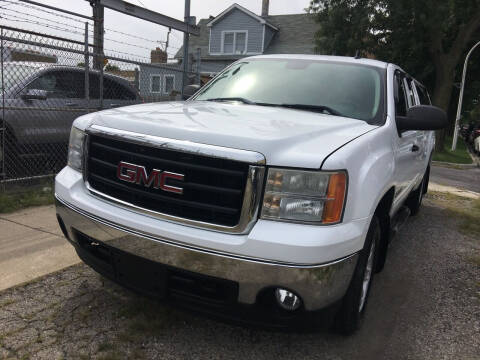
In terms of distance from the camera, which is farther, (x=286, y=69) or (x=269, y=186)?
(x=286, y=69)

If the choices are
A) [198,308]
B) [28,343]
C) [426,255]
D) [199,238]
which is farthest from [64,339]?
[426,255]

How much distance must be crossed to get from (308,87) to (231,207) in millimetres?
1771

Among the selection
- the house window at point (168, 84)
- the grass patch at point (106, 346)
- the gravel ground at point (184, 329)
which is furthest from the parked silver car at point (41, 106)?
the grass patch at point (106, 346)

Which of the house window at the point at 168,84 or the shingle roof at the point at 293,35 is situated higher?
the shingle roof at the point at 293,35

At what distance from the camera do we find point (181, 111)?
9.56ft

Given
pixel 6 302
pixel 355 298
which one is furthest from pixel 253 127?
pixel 6 302

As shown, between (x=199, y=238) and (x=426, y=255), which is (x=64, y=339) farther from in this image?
(x=426, y=255)

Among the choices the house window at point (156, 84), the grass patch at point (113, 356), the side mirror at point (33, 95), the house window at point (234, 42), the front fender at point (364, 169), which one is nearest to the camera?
the front fender at point (364, 169)

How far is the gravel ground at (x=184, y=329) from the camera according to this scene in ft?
8.27

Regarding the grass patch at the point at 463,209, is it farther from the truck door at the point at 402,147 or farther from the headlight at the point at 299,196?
the headlight at the point at 299,196

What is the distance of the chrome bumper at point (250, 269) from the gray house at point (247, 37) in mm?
25985

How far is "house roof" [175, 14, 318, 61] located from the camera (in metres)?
27.4

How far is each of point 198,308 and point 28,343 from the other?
1018mm

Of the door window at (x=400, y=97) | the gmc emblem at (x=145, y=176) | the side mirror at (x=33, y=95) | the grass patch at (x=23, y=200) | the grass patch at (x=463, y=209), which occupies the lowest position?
the grass patch at (x=463, y=209)
